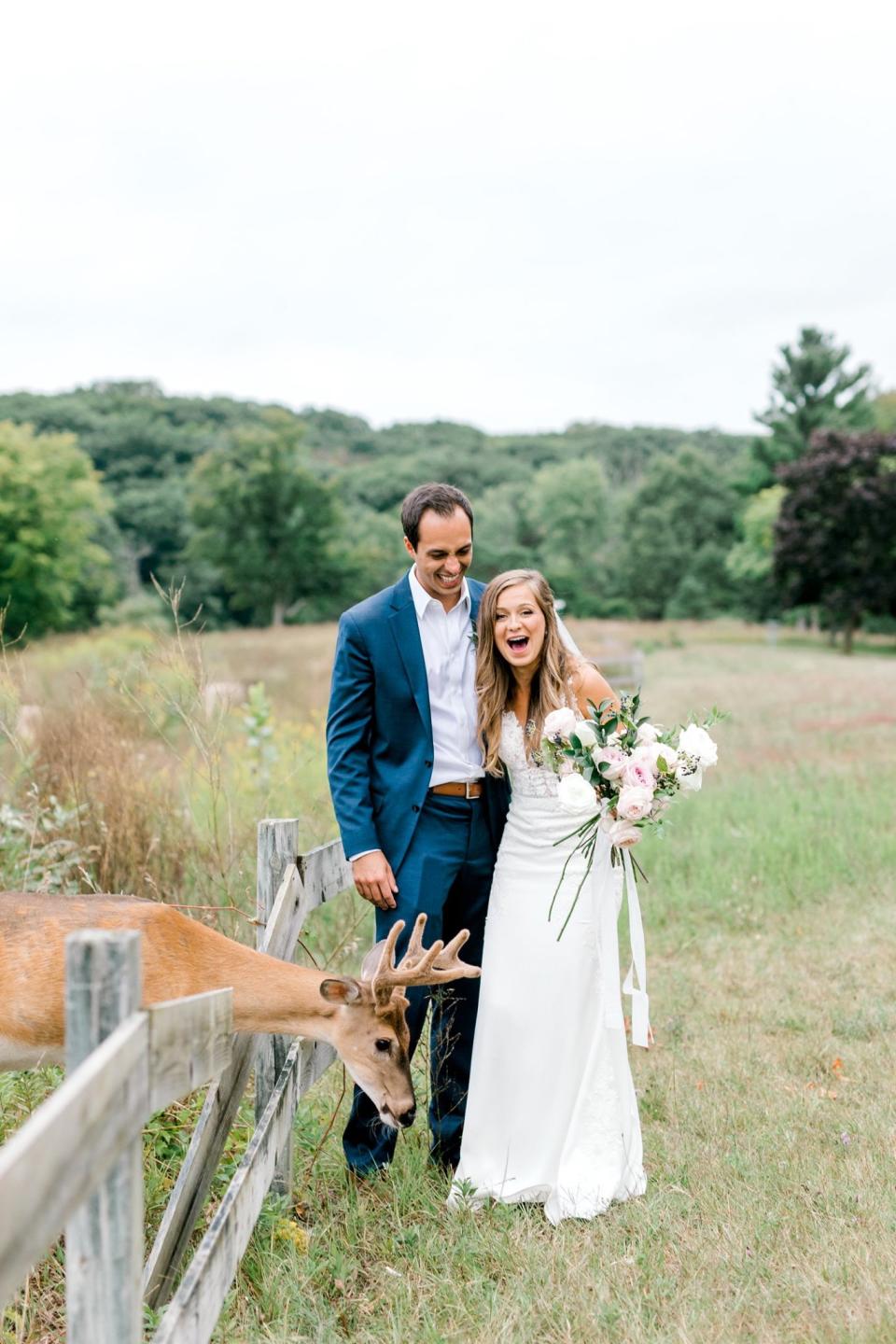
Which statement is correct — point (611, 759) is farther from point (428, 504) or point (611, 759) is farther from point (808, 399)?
point (808, 399)

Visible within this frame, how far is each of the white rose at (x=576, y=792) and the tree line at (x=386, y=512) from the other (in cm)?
2984

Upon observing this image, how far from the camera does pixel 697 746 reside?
12.7 feet

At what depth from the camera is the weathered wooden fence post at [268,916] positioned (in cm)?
365

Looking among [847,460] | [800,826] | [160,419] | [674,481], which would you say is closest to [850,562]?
[847,460]

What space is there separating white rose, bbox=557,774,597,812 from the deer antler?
0.55m

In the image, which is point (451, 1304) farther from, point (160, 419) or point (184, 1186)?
point (160, 419)

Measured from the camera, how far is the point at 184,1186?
3150 mm

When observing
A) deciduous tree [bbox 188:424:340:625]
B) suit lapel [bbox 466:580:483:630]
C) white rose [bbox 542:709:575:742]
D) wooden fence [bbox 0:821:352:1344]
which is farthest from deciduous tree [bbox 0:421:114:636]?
wooden fence [bbox 0:821:352:1344]

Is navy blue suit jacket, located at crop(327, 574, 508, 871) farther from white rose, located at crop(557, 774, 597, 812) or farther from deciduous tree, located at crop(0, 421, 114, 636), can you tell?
deciduous tree, located at crop(0, 421, 114, 636)

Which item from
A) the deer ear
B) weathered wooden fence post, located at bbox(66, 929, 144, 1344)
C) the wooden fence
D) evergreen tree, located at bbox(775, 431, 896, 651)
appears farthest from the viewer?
evergreen tree, located at bbox(775, 431, 896, 651)

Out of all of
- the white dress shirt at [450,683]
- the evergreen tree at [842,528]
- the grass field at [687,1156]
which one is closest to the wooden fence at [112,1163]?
the grass field at [687,1156]

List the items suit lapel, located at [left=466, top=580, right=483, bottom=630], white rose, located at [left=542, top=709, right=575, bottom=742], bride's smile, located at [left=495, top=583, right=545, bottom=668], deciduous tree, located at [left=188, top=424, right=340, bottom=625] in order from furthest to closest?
1. deciduous tree, located at [left=188, top=424, right=340, bottom=625]
2. suit lapel, located at [left=466, top=580, right=483, bottom=630]
3. bride's smile, located at [left=495, top=583, right=545, bottom=668]
4. white rose, located at [left=542, top=709, right=575, bottom=742]

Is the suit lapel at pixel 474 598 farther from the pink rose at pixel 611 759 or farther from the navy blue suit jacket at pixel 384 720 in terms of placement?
the pink rose at pixel 611 759

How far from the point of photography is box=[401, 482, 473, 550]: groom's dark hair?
396 cm
